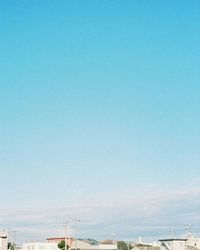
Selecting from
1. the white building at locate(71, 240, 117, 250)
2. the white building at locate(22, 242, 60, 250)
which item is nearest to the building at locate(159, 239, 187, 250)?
the white building at locate(71, 240, 117, 250)

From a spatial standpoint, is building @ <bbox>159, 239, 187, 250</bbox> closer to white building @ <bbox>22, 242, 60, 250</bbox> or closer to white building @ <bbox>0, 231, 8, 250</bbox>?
white building @ <bbox>22, 242, 60, 250</bbox>

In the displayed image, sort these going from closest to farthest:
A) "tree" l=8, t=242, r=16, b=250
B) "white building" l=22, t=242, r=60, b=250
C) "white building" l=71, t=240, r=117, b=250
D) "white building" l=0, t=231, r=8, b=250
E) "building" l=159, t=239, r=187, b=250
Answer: "white building" l=0, t=231, r=8, b=250, "building" l=159, t=239, r=187, b=250, "tree" l=8, t=242, r=16, b=250, "white building" l=71, t=240, r=117, b=250, "white building" l=22, t=242, r=60, b=250

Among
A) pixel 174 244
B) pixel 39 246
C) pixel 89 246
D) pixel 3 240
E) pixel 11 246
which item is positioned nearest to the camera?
pixel 3 240

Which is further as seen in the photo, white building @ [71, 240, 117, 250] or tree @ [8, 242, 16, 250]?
white building @ [71, 240, 117, 250]

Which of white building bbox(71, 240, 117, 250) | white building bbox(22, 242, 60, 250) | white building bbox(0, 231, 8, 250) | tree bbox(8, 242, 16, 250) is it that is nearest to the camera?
white building bbox(0, 231, 8, 250)

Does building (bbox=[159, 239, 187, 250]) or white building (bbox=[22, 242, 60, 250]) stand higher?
white building (bbox=[22, 242, 60, 250])

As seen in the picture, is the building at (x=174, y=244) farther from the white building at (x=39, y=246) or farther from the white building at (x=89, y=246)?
the white building at (x=39, y=246)

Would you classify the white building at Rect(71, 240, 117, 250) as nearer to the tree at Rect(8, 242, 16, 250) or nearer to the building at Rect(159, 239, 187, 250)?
the building at Rect(159, 239, 187, 250)

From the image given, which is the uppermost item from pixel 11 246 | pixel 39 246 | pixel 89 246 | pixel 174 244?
pixel 39 246

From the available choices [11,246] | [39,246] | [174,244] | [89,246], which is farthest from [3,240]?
[174,244]

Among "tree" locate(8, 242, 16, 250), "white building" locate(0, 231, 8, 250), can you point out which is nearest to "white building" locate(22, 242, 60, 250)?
"tree" locate(8, 242, 16, 250)

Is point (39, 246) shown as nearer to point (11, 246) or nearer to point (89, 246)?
point (11, 246)

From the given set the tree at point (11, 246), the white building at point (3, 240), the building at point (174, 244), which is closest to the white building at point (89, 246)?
the building at point (174, 244)

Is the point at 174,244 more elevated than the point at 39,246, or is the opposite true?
the point at 39,246
